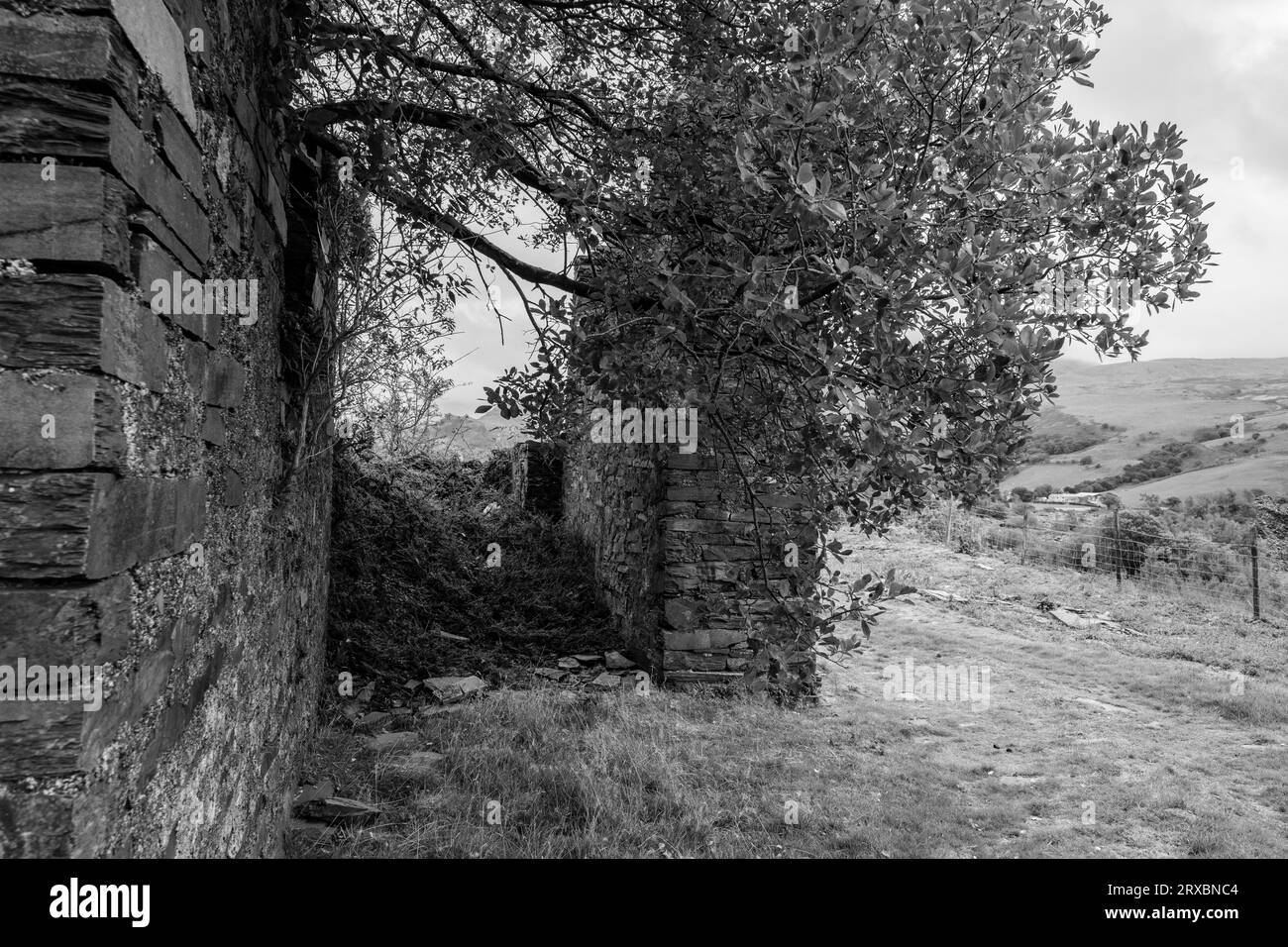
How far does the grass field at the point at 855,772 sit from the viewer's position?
4.02m

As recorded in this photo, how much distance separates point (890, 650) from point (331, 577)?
21.1 ft

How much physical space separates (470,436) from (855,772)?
939cm

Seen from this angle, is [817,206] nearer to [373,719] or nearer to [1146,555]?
[373,719]

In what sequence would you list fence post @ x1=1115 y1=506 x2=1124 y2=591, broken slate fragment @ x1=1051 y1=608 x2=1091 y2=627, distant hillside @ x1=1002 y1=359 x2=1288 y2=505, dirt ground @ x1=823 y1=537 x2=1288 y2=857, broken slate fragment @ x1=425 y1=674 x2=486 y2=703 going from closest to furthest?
1. dirt ground @ x1=823 y1=537 x2=1288 y2=857
2. broken slate fragment @ x1=425 y1=674 x2=486 y2=703
3. broken slate fragment @ x1=1051 y1=608 x2=1091 y2=627
4. fence post @ x1=1115 y1=506 x2=1124 y2=591
5. distant hillside @ x1=1002 y1=359 x2=1288 y2=505

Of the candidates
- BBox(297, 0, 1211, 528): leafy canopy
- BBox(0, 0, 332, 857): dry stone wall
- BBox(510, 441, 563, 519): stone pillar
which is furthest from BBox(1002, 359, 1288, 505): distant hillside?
BBox(510, 441, 563, 519): stone pillar

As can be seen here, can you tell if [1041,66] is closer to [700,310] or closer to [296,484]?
[700,310]

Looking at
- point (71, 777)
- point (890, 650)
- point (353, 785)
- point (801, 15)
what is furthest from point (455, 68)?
point (890, 650)

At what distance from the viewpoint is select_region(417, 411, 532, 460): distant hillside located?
35.9 feet

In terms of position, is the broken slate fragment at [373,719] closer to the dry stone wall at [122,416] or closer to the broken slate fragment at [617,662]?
the broken slate fragment at [617,662]

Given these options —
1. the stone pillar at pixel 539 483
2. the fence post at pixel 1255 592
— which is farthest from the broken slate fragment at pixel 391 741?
the fence post at pixel 1255 592

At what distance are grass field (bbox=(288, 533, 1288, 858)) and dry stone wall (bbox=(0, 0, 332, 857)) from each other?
6.46ft

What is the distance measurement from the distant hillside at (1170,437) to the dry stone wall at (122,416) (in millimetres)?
2739

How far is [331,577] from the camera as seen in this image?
6770 millimetres

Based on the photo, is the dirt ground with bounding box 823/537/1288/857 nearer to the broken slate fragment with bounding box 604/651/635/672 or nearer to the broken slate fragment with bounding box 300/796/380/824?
the broken slate fragment with bounding box 604/651/635/672
